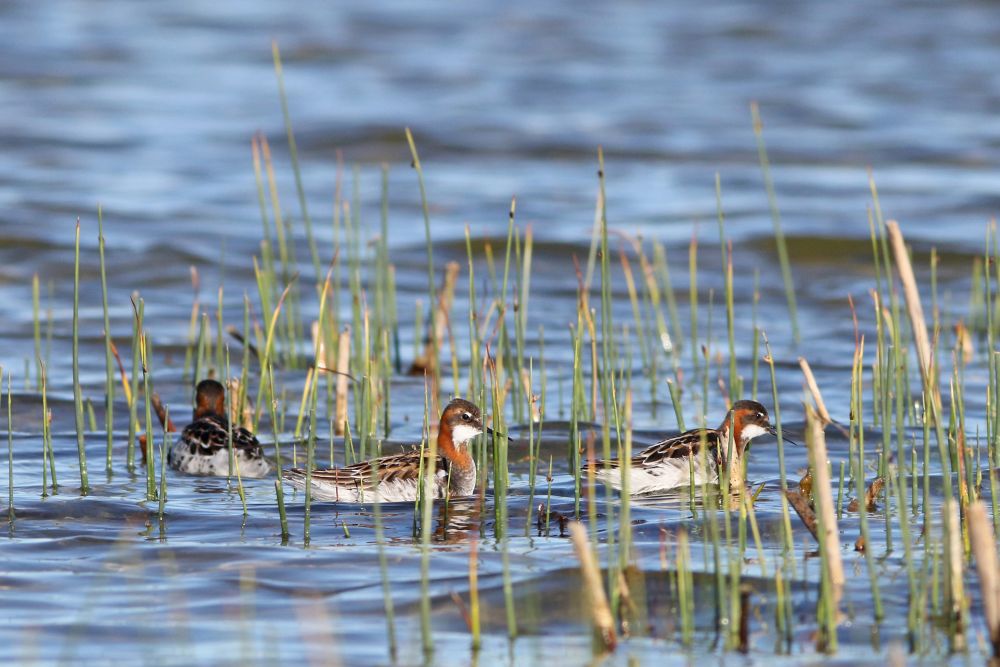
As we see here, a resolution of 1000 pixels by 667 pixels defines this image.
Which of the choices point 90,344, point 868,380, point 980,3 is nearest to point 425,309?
point 90,344

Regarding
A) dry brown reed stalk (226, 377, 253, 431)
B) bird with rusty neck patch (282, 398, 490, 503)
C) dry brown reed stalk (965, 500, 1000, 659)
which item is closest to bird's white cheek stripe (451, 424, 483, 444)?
bird with rusty neck patch (282, 398, 490, 503)

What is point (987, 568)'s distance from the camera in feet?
17.4

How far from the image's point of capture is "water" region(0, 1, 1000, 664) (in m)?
6.46

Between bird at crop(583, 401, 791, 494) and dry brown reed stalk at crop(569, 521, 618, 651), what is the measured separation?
2785mm

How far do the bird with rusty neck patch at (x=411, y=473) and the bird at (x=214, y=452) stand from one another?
1.61 ft

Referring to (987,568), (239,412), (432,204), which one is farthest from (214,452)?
(432,204)

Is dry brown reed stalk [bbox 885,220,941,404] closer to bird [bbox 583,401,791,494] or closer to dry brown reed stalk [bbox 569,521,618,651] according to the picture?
dry brown reed stalk [bbox 569,521,618,651]

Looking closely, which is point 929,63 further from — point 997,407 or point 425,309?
point 997,407

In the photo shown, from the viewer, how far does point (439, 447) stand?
29.1 ft

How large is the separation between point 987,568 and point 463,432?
13.1 ft

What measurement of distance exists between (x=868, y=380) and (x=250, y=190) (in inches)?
434

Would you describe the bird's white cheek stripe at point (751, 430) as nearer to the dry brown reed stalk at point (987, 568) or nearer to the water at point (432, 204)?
the water at point (432, 204)

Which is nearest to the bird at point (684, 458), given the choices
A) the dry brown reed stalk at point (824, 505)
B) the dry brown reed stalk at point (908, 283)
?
the dry brown reed stalk at point (824, 505)

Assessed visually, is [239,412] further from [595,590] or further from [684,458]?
[595,590]
